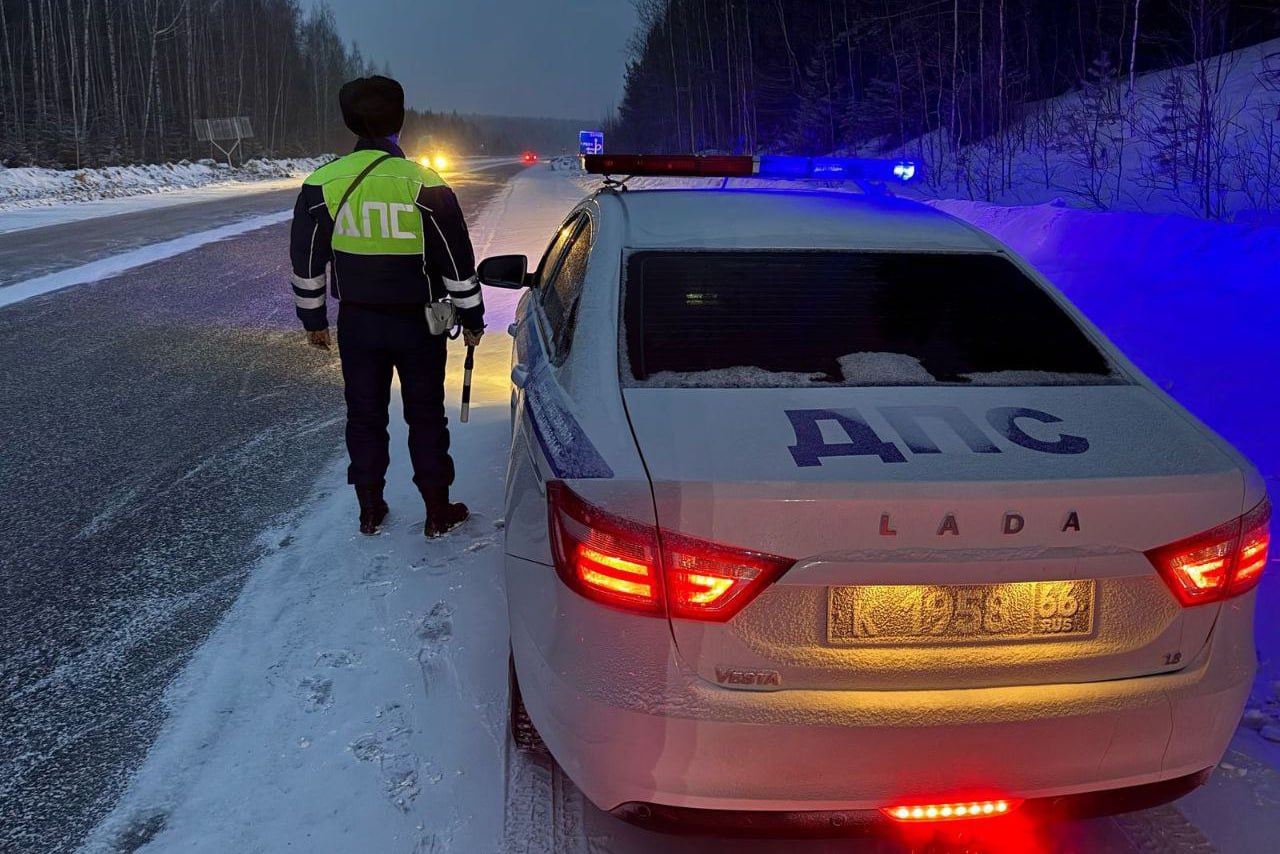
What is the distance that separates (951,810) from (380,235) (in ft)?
9.80

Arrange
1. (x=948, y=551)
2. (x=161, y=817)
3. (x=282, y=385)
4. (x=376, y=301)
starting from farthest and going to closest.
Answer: (x=282, y=385) < (x=376, y=301) < (x=161, y=817) < (x=948, y=551)

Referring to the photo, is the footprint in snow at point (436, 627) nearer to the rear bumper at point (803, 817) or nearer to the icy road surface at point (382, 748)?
the icy road surface at point (382, 748)

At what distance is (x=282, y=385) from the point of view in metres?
6.80

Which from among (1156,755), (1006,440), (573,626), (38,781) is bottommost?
(38,781)

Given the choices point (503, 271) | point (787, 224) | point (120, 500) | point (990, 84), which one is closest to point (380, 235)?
point (503, 271)

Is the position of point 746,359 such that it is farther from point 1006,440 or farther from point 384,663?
point 384,663

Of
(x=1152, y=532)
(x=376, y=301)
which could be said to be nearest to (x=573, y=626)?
(x=1152, y=532)

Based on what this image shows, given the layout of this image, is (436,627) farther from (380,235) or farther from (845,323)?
(845,323)

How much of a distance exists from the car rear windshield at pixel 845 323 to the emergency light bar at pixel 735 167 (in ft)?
3.26

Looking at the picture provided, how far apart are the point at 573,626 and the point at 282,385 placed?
18.2 feet

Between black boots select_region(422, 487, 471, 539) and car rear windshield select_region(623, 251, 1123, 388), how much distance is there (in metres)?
1.82

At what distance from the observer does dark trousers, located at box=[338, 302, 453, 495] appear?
12.9 feet

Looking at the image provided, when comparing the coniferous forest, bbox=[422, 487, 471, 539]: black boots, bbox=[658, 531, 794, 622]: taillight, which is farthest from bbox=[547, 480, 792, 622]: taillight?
the coniferous forest

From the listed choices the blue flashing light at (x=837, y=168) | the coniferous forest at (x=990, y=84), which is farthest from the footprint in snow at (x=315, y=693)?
the coniferous forest at (x=990, y=84)
